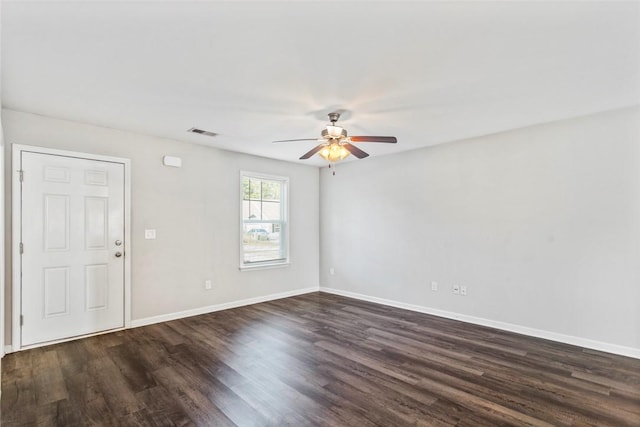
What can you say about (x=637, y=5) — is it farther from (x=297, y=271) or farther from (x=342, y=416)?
(x=297, y=271)

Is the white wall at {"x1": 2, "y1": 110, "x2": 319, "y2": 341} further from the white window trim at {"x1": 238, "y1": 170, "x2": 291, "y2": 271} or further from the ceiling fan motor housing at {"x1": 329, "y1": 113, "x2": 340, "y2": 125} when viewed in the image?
the ceiling fan motor housing at {"x1": 329, "y1": 113, "x2": 340, "y2": 125}

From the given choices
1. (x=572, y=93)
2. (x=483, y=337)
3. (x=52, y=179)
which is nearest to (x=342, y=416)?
(x=483, y=337)

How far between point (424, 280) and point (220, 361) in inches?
122

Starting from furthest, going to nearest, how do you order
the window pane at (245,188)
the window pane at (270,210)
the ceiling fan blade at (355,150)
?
the window pane at (270,210), the window pane at (245,188), the ceiling fan blade at (355,150)

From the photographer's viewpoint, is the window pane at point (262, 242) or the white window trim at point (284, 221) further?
the window pane at point (262, 242)

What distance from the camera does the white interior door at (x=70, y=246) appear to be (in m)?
3.39

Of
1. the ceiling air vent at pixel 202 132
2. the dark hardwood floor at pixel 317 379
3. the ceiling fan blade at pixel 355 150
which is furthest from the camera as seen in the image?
the ceiling air vent at pixel 202 132

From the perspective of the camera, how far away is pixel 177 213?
452cm

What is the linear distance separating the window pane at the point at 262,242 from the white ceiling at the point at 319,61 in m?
2.23

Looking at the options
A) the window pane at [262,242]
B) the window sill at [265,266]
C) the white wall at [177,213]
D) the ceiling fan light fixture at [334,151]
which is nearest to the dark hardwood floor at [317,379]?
the white wall at [177,213]

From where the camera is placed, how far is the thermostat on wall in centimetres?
438

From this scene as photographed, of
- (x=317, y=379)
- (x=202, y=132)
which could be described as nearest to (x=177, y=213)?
(x=202, y=132)

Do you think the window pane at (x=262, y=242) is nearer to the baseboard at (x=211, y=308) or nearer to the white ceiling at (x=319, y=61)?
the baseboard at (x=211, y=308)

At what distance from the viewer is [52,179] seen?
3527 mm
